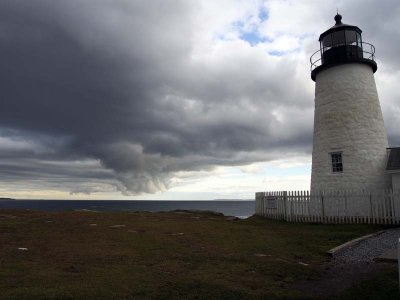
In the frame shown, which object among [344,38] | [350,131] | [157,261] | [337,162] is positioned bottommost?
[157,261]

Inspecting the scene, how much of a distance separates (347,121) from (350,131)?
25.2 inches

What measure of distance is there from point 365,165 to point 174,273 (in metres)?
16.4

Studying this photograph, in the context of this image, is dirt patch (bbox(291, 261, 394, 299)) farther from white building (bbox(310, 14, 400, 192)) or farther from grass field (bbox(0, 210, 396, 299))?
white building (bbox(310, 14, 400, 192))

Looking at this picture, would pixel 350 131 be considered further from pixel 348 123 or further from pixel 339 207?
pixel 339 207

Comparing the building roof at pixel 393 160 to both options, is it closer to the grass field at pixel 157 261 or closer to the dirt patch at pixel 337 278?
the grass field at pixel 157 261

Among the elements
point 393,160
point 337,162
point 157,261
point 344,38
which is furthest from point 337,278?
point 344,38

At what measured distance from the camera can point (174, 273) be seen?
8.94 meters

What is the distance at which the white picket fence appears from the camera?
18.9 metres

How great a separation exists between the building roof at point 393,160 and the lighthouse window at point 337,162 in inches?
101

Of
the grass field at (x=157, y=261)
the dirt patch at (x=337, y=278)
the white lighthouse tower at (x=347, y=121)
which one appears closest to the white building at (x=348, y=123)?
the white lighthouse tower at (x=347, y=121)

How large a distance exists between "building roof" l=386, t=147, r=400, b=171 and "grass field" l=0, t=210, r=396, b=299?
16.5 feet

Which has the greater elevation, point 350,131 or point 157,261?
point 350,131

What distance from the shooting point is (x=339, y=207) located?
2058 centimetres

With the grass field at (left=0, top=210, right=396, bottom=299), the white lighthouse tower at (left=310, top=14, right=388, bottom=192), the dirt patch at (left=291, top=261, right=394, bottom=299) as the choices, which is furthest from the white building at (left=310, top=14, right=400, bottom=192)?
the dirt patch at (left=291, top=261, right=394, bottom=299)
